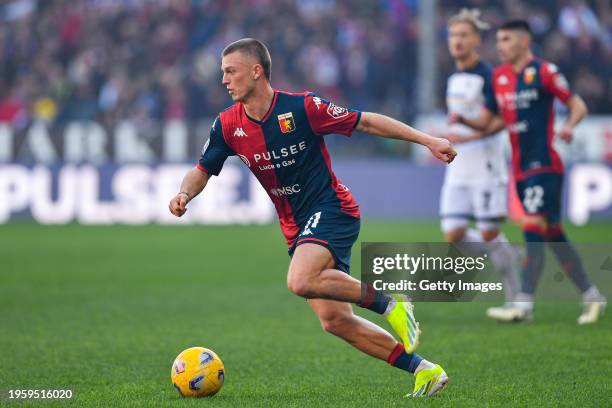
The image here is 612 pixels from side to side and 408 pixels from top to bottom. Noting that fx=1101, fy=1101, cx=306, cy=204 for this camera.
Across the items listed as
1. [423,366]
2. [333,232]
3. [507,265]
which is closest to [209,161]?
[333,232]

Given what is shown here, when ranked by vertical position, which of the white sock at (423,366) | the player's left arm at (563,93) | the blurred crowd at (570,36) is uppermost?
the blurred crowd at (570,36)

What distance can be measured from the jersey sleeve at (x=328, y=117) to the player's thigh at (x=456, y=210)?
3.94 meters

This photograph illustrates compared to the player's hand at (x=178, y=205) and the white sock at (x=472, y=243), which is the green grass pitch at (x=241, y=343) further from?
the player's hand at (x=178, y=205)

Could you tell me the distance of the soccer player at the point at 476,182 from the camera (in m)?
10.3

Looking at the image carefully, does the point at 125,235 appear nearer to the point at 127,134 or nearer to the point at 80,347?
the point at 127,134

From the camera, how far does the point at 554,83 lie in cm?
989

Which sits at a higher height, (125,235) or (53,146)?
(53,146)

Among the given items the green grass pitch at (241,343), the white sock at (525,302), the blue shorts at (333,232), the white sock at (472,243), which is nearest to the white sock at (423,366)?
the green grass pitch at (241,343)

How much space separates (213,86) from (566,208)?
8061mm

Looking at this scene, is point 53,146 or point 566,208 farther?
point 53,146

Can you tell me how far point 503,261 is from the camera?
1054 centimetres

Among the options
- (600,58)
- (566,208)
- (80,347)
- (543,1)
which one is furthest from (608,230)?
(80,347)

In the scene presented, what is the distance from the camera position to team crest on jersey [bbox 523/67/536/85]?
9.98 meters
